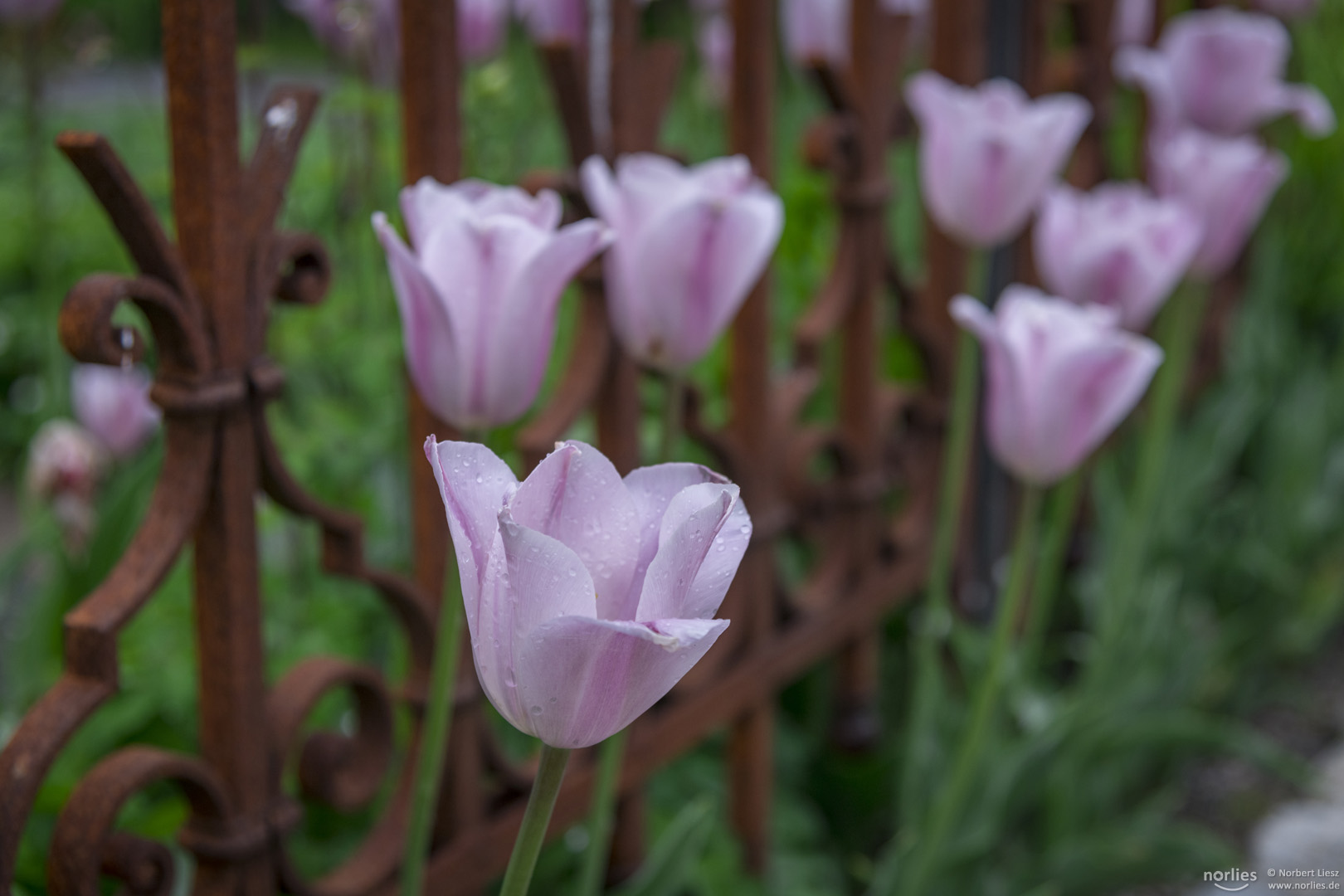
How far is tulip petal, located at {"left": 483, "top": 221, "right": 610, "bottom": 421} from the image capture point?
27.3 inches

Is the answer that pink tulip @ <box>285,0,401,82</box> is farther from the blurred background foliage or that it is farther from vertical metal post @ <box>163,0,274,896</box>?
vertical metal post @ <box>163,0,274,896</box>

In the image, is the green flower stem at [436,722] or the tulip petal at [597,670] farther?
the green flower stem at [436,722]

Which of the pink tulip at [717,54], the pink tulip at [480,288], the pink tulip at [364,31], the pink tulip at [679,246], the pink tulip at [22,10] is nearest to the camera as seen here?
the pink tulip at [480,288]

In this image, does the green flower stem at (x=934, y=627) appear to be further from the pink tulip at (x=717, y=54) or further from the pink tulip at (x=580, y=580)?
the pink tulip at (x=717, y=54)

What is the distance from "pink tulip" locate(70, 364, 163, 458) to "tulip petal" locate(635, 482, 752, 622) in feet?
4.29

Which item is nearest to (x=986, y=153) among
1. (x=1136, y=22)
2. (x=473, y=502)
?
(x=473, y=502)

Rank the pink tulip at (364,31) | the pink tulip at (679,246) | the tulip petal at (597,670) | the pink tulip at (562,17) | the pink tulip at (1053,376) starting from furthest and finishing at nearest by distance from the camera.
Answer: the pink tulip at (562,17) → the pink tulip at (364,31) → the pink tulip at (1053,376) → the pink tulip at (679,246) → the tulip petal at (597,670)

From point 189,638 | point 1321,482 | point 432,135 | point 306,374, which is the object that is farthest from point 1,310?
point 1321,482

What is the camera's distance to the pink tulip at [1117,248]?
1252 mm

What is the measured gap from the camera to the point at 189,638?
113 centimetres

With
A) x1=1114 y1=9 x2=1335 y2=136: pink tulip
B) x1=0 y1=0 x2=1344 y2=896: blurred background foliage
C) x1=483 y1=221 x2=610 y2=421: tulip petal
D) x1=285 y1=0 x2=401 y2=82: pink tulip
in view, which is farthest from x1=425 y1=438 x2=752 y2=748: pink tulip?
x1=1114 y1=9 x2=1335 y2=136: pink tulip

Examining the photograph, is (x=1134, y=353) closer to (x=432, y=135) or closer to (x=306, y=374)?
(x=432, y=135)

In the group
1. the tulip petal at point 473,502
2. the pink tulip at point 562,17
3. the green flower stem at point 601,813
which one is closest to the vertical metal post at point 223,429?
the green flower stem at point 601,813

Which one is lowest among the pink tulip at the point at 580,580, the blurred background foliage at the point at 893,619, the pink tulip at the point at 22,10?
the blurred background foliage at the point at 893,619
